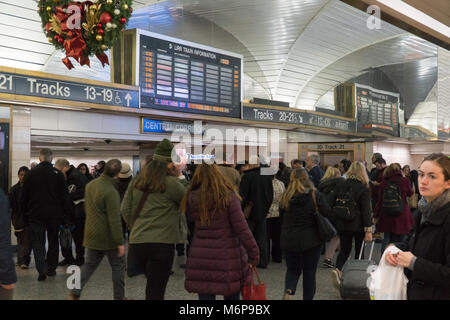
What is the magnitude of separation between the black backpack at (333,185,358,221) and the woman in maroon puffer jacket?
94.1 inches

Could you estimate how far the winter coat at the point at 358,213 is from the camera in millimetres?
5297

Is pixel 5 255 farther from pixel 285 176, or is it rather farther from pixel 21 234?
pixel 285 176

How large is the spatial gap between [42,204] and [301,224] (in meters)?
3.30

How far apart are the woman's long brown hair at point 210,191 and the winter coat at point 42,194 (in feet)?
10.2

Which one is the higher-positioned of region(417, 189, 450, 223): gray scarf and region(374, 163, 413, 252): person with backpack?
region(417, 189, 450, 223): gray scarf

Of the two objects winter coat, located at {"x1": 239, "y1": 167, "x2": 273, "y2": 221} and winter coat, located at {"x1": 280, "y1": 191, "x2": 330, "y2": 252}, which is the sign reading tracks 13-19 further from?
winter coat, located at {"x1": 280, "y1": 191, "x2": 330, "y2": 252}

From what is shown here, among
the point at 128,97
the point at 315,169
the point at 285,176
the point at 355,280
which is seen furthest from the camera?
the point at 315,169

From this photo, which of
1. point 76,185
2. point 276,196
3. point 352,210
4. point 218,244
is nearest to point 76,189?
point 76,185

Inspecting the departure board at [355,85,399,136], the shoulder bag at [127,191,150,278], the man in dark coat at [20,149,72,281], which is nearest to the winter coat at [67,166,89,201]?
the man in dark coat at [20,149,72,281]

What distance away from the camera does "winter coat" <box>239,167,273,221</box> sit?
21.0 ft

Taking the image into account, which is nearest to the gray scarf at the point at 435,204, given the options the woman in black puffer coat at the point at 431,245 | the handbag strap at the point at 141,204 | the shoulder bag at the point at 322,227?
the woman in black puffer coat at the point at 431,245

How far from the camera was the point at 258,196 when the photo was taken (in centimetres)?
636

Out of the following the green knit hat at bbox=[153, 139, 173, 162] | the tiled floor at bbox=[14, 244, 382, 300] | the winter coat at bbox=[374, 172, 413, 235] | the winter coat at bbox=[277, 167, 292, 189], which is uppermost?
the green knit hat at bbox=[153, 139, 173, 162]

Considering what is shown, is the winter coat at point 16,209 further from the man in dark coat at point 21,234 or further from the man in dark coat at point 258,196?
the man in dark coat at point 258,196
